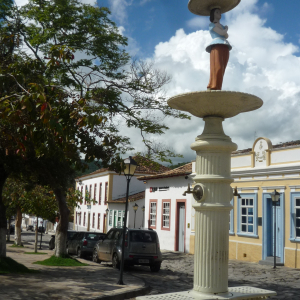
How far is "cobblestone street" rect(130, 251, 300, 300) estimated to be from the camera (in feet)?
38.5

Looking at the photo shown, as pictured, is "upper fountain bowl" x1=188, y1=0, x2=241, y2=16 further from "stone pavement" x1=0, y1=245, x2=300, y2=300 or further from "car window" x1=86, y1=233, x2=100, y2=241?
"car window" x1=86, y1=233, x2=100, y2=241

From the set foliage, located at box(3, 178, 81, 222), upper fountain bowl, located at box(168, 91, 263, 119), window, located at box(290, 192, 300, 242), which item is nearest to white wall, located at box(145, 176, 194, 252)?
foliage, located at box(3, 178, 81, 222)

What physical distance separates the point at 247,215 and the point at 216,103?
582 inches

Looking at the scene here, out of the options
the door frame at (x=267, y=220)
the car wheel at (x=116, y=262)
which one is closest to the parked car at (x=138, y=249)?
the car wheel at (x=116, y=262)

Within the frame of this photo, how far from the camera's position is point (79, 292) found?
1008cm

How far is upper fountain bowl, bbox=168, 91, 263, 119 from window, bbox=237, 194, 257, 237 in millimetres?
13739

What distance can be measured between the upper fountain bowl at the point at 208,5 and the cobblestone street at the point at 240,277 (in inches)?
283

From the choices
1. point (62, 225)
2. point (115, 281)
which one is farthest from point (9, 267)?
point (62, 225)

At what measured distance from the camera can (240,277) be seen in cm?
1426

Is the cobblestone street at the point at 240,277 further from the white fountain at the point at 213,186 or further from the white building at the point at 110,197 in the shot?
the white building at the point at 110,197

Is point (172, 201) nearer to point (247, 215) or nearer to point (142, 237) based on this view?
point (247, 215)

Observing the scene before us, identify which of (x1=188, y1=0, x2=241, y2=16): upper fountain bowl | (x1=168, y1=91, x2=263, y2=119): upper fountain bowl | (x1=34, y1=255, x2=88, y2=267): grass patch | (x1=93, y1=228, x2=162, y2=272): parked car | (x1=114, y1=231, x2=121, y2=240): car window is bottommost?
(x1=34, y1=255, x2=88, y2=267): grass patch

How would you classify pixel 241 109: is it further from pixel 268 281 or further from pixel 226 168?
pixel 268 281

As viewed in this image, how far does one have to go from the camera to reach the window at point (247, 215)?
19.5m
